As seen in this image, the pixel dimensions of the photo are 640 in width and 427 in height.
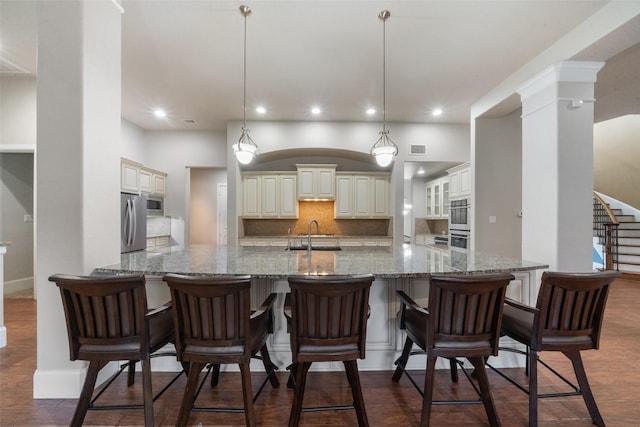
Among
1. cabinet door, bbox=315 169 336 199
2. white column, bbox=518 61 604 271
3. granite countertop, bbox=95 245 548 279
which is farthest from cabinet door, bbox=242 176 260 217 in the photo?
white column, bbox=518 61 604 271

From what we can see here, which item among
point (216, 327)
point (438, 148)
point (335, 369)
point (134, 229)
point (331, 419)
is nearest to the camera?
point (216, 327)

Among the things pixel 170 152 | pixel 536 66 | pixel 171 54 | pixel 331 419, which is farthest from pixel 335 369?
pixel 170 152

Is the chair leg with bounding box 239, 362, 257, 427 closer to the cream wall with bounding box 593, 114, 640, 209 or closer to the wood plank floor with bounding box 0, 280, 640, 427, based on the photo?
the wood plank floor with bounding box 0, 280, 640, 427

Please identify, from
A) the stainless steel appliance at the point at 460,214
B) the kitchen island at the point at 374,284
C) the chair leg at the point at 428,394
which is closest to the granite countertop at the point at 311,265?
the kitchen island at the point at 374,284

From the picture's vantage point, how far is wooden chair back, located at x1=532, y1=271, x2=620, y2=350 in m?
1.63

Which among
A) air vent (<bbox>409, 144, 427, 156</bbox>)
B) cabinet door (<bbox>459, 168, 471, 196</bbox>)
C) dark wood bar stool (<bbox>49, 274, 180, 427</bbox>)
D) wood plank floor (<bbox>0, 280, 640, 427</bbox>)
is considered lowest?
wood plank floor (<bbox>0, 280, 640, 427</bbox>)

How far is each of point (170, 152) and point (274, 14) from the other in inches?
169

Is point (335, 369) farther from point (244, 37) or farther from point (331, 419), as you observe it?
point (244, 37)

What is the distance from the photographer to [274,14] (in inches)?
105

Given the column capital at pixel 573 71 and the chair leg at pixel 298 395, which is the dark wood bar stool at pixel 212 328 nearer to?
the chair leg at pixel 298 395

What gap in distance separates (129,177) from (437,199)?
241 inches

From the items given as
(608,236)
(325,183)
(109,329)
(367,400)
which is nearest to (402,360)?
(367,400)

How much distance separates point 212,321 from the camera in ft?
4.95

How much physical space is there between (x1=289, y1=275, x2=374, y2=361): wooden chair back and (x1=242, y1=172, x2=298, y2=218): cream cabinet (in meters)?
4.28
